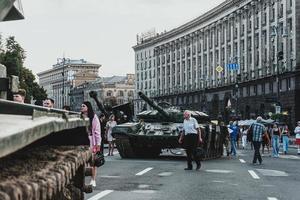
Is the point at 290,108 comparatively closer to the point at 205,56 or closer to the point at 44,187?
the point at 205,56

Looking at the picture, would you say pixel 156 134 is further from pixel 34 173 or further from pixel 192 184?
pixel 34 173

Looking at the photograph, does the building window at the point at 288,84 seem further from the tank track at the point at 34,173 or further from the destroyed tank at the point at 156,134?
the tank track at the point at 34,173

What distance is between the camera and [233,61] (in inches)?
3506

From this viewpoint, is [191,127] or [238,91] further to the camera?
[238,91]

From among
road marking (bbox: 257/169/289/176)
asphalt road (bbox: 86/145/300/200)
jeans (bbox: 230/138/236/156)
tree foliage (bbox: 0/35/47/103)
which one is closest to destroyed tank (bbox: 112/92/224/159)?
jeans (bbox: 230/138/236/156)

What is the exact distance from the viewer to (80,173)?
19.5ft

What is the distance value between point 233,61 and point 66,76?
90484mm

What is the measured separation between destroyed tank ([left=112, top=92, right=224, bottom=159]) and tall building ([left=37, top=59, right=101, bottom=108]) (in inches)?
5421

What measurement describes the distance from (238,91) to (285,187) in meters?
74.7

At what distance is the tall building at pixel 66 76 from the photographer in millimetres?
167000

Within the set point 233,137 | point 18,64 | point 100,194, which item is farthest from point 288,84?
point 100,194

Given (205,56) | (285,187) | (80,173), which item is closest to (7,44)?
(205,56)

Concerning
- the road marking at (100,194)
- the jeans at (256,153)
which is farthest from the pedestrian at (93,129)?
the jeans at (256,153)

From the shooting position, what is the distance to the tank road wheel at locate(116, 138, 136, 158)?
2270cm
